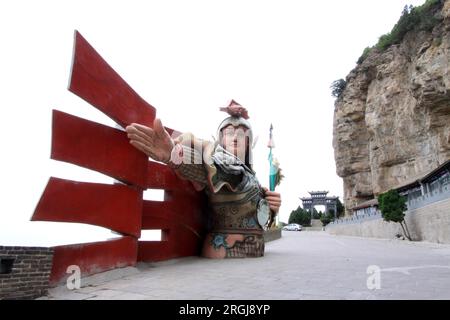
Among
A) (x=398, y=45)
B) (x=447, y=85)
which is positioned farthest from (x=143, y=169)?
(x=398, y=45)

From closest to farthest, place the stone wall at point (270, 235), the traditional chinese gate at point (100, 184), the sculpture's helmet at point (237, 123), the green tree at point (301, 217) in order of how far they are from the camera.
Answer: the traditional chinese gate at point (100, 184)
the sculpture's helmet at point (237, 123)
the stone wall at point (270, 235)
the green tree at point (301, 217)

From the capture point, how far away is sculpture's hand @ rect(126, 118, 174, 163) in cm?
590

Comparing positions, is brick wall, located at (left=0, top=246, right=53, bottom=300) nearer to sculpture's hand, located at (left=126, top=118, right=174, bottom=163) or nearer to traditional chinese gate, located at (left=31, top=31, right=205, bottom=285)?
traditional chinese gate, located at (left=31, top=31, right=205, bottom=285)

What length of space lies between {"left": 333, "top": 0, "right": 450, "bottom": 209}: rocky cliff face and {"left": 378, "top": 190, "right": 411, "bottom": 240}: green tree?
5.18 metres

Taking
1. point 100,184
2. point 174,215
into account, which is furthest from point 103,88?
point 174,215

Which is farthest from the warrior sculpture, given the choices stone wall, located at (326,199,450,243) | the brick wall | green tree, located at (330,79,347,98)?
green tree, located at (330,79,347,98)

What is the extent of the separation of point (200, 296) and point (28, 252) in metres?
2.01

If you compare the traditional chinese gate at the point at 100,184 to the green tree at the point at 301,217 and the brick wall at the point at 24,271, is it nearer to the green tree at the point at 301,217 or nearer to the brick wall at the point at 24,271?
the brick wall at the point at 24,271

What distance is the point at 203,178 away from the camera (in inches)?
274

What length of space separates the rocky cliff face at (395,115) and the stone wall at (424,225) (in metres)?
4.05

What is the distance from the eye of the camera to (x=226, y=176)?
287 inches

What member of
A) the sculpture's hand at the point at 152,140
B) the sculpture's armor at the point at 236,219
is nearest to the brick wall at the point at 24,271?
the sculpture's hand at the point at 152,140

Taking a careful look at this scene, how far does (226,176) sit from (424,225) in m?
13.8

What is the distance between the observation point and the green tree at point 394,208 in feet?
62.5
